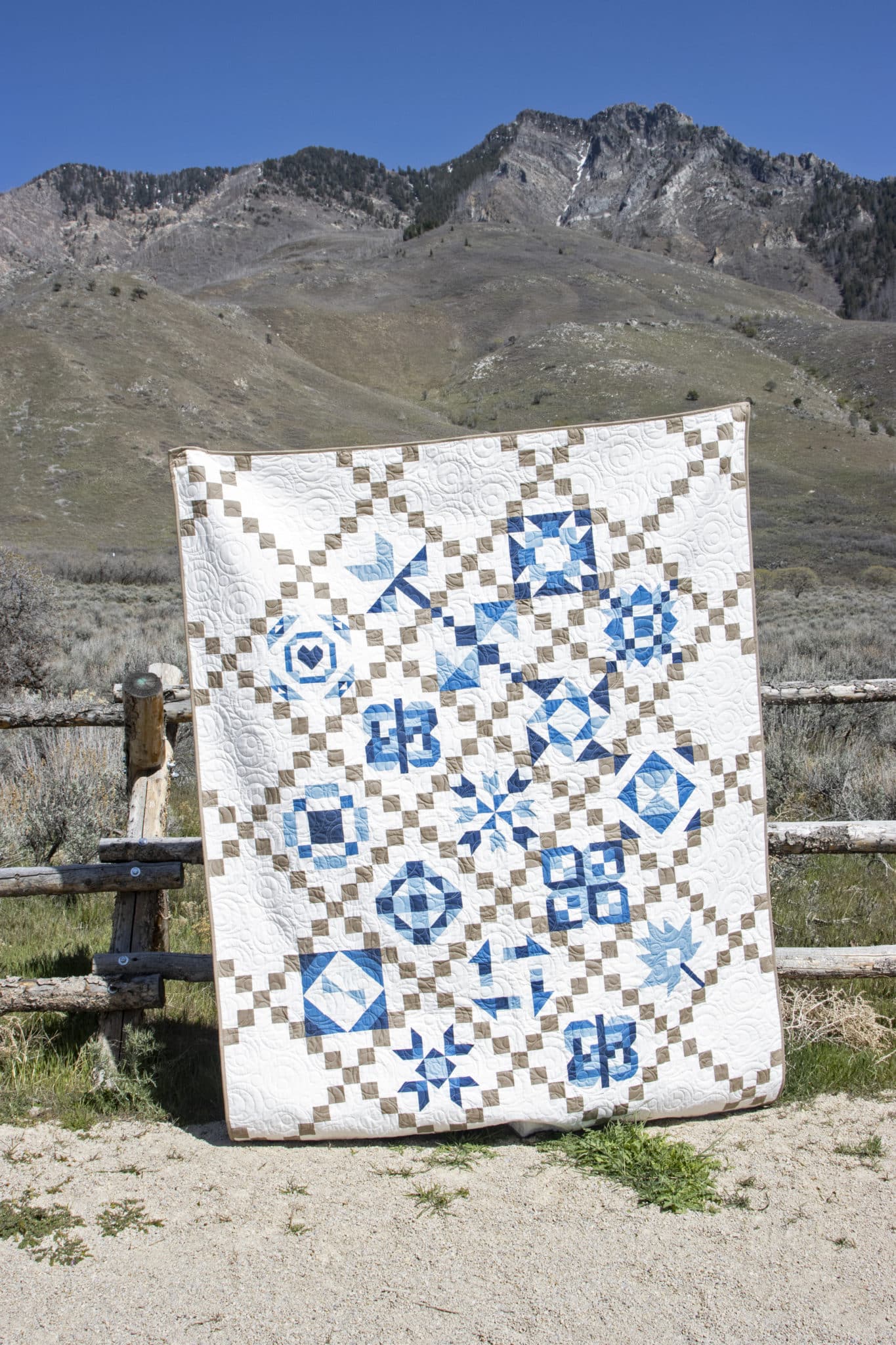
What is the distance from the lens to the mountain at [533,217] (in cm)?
14575

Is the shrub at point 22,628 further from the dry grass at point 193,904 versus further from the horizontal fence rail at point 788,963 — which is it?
the horizontal fence rail at point 788,963

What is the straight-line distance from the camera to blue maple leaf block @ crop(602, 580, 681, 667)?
3580 mm

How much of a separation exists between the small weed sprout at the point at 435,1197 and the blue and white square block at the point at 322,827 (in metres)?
1.09

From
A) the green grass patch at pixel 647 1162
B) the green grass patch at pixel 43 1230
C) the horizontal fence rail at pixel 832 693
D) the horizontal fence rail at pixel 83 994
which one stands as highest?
the horizontal fence rail at pixel 832 693

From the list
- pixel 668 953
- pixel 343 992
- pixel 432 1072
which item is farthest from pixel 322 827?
pixel 668 953

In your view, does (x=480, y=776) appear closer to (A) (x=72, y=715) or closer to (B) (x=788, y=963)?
(B) (x=788, y=963)

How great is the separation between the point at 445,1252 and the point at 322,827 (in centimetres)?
138

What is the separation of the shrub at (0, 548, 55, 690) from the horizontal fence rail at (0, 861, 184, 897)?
21.0 feet

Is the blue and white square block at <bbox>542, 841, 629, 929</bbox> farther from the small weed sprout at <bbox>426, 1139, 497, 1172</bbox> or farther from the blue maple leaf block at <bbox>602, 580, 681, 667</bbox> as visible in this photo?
the small weed sprout at <bbox>426, 1139, 497, 1172</bbox>

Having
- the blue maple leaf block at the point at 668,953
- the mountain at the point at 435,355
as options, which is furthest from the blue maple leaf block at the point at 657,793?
the mountain at the point at 435,355

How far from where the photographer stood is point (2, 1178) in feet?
10.5

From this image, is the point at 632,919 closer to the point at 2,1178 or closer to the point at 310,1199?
the point at 310,1199

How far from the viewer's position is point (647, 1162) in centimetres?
327

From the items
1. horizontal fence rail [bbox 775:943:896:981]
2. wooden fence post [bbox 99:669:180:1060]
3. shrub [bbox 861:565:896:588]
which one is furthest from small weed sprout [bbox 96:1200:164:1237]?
shrub [bbox 861:565:896:588]
